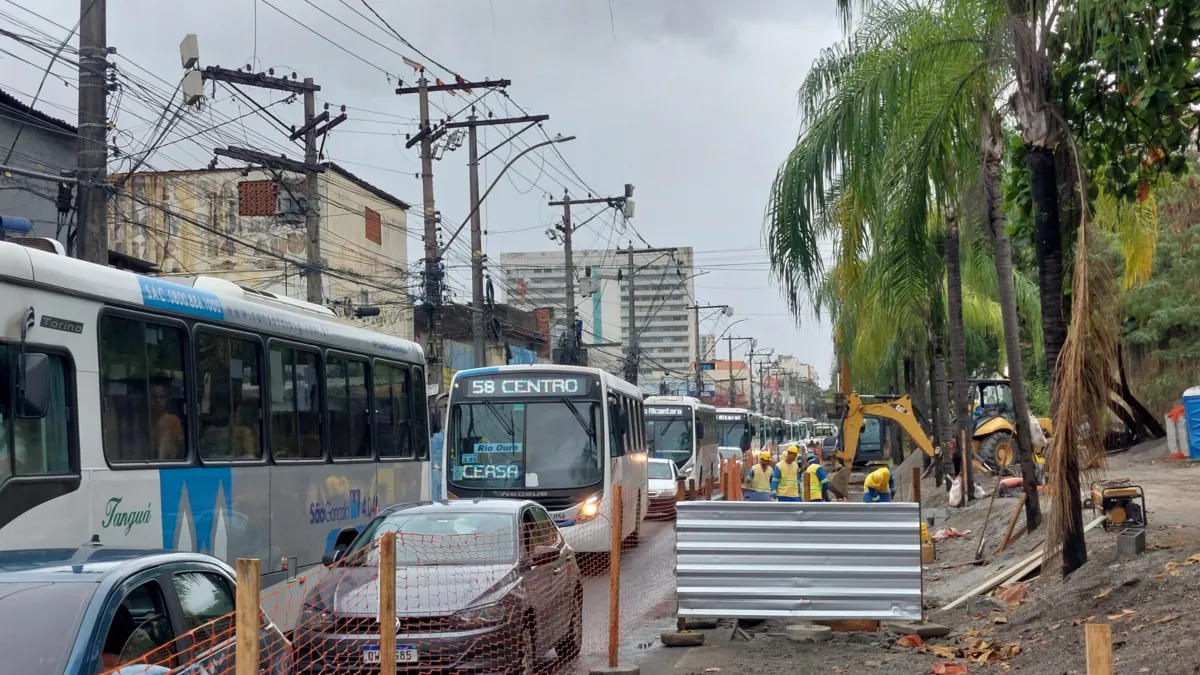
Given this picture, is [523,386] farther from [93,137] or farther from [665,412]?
[665,412]

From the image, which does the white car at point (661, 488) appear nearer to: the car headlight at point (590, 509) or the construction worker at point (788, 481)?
the construction worker at point (788, 481)

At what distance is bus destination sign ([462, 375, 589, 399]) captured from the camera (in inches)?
770

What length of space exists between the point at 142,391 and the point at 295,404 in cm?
282

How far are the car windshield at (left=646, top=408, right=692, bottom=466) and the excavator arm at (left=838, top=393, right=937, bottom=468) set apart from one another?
6.59 m

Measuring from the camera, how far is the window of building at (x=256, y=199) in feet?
146

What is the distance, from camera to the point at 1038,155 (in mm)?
12508

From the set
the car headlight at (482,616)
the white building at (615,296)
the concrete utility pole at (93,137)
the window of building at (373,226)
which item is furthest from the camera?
the white building at (615,296)

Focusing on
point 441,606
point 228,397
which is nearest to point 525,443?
point 228,397

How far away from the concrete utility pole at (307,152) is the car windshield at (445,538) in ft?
47.5

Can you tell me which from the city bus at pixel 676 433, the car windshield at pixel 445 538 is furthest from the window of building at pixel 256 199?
the car windshield at pixel 445 538

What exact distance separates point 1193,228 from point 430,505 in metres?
24.0

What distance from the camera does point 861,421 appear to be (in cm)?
3117

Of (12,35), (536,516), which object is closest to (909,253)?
(536,516)

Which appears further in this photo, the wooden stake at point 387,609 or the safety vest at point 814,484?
the safety vest at point 814,484
